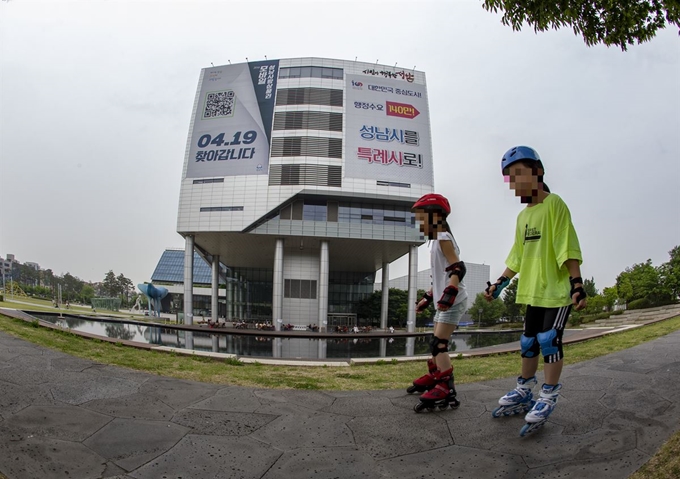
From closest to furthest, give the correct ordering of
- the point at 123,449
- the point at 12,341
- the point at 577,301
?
the point at 123,449 < the point at 577,301 < the point at 12,341

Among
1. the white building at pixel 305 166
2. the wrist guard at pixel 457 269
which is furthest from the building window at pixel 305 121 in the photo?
the wrist guard at pixel 457 269

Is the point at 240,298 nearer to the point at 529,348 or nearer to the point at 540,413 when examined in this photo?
the point at 529,348

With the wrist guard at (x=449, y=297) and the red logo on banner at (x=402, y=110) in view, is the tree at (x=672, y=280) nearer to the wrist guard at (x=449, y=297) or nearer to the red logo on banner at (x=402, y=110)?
the red logo on banner at (x=402, y=110)

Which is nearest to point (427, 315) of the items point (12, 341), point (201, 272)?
point (12, 341)

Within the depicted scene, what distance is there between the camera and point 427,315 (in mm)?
57812

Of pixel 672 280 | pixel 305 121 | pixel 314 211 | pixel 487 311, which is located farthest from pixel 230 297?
pixel 672 280

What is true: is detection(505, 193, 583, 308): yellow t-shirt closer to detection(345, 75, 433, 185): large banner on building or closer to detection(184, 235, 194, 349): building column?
detection(345, 75, 433, 185): large banner on building

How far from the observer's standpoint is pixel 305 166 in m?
36.4

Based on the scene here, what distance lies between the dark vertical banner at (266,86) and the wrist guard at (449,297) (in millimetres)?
36496

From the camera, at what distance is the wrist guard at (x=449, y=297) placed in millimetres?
3455

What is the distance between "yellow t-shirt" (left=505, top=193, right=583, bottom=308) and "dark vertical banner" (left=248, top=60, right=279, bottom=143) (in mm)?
36828

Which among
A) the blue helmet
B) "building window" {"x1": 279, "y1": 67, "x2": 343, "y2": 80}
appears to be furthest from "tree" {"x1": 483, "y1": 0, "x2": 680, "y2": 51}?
"building window" {"x1": 279, "y1": 67, "x2": 343, "y2": 80}

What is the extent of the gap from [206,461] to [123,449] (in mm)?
569

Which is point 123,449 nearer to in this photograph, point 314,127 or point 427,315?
point 314,127
